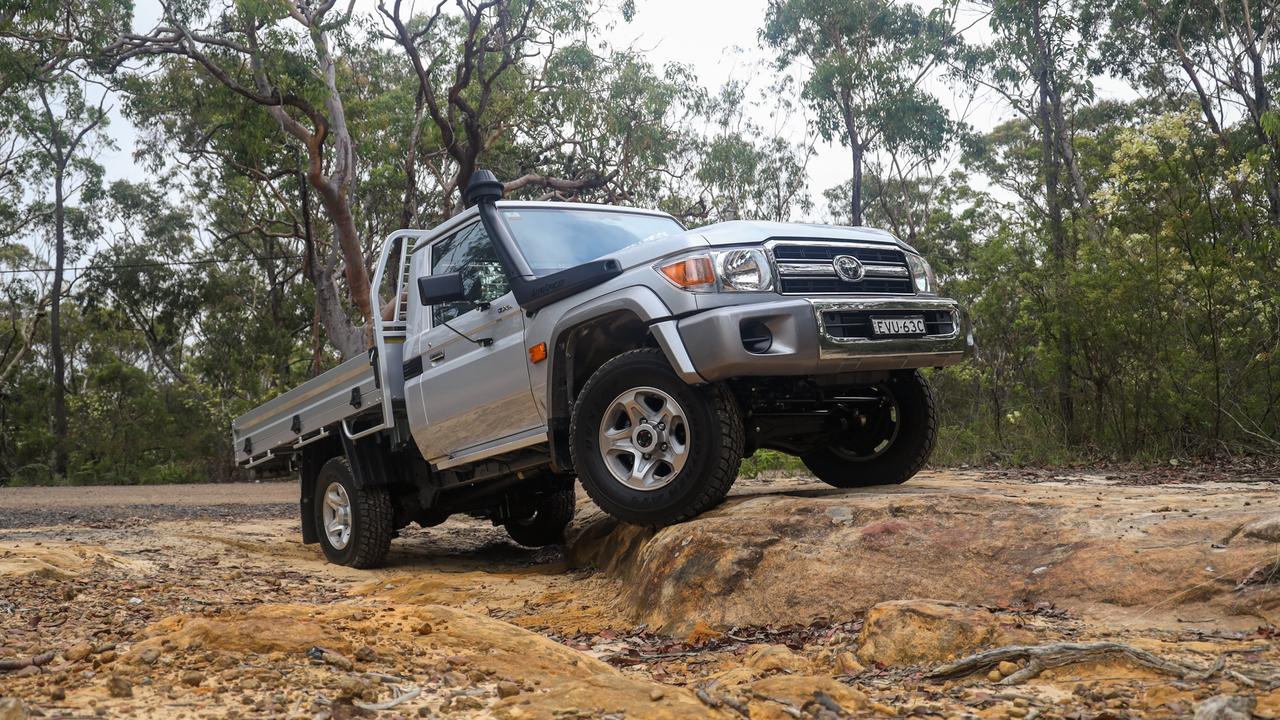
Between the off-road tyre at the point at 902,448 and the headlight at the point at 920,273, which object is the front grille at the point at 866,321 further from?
the off-road tyre at the point at 902,448

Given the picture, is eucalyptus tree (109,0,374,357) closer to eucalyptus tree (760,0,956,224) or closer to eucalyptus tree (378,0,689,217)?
eucalyptus tree (378,0,689,217)

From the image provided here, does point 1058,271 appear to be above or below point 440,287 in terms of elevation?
above

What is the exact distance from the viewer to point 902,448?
620cm

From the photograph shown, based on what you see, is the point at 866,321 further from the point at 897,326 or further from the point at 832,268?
the point at 832,268

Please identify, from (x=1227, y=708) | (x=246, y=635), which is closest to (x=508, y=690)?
(x=246, y=635)

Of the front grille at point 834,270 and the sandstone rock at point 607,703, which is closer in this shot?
the sandstone rock at point 607,703

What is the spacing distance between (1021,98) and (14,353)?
3223cm

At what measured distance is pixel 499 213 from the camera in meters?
6.50

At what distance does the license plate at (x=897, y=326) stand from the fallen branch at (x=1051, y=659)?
6.78 feet

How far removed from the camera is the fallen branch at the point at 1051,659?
3.25m

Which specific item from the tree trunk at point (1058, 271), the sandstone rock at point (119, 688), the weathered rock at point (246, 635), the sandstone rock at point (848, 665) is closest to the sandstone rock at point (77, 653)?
the weathered rock at point (246, 635)

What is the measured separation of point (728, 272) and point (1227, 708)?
296 centimetres

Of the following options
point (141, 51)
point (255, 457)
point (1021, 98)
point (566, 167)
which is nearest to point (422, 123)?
point (566, 167)

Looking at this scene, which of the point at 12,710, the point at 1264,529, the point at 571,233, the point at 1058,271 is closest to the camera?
the point at 12,710
